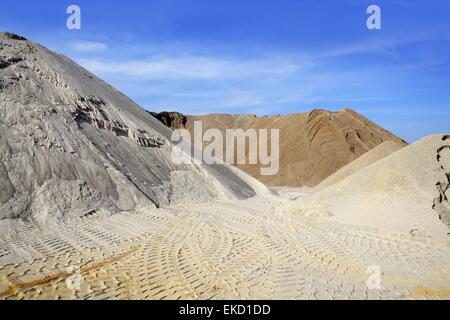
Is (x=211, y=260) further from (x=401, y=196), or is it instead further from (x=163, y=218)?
(x=401, y=196)

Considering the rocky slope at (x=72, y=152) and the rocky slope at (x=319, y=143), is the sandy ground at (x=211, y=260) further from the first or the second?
the rocky slope at (x=319, y=143)

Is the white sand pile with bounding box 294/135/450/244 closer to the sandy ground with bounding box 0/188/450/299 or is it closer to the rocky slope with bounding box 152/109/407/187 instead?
the sandy ground with bounding box 0/188/450/299

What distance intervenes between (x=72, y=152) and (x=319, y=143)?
56.5ft

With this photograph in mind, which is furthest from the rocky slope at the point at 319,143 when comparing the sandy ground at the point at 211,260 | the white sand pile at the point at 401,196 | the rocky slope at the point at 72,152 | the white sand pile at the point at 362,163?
the sandy ground at the point at 211,260

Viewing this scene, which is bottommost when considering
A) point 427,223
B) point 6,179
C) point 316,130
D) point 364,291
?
point 364,291

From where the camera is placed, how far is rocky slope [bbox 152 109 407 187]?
22.2 meters

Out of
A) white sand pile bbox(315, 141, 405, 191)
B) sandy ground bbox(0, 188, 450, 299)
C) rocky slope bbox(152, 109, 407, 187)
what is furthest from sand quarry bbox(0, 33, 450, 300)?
rocky slope bbox(152, 109, 407, 187)

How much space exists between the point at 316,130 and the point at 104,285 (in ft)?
69.7

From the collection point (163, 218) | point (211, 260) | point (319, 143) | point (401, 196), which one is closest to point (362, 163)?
point (319, 143)

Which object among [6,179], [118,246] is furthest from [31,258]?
[6,179]

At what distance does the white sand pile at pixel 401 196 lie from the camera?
696 cm

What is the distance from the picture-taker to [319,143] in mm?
23391
